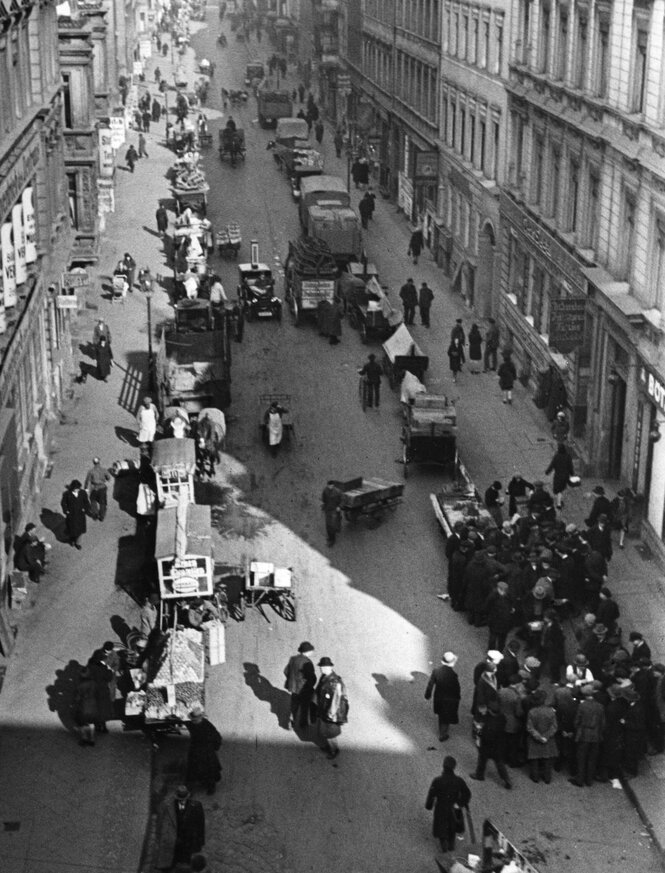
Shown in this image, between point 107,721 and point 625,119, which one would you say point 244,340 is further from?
point 107,721

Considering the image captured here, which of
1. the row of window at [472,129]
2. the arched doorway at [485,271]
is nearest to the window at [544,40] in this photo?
the row of window at [472,129]

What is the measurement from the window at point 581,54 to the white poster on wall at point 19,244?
1483 centimetres

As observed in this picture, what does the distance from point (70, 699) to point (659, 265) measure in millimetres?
15144

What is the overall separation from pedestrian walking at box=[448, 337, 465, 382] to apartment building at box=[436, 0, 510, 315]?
5.67 meters

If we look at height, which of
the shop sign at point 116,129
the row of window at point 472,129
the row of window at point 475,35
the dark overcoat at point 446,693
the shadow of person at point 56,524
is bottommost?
the shadow of person at point 56,524

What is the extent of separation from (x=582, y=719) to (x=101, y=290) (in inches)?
1404

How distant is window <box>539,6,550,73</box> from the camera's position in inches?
1699

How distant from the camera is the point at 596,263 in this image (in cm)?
3716

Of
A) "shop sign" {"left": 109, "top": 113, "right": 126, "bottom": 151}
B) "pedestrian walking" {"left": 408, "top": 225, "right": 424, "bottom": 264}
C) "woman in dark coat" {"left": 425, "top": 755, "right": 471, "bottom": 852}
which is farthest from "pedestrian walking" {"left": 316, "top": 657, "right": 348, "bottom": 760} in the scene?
"shop sign" {"left": 109, "top": 113, "right": 126, "bottom": 151}

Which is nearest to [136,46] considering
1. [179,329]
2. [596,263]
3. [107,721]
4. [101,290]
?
[101,290]

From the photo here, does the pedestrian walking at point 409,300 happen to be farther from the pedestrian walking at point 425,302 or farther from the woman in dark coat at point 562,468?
the woman in dark coat at point 562,468

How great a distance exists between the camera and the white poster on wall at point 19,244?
107 ft

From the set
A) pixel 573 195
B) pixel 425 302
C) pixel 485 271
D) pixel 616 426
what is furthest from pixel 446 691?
pixel 485 271

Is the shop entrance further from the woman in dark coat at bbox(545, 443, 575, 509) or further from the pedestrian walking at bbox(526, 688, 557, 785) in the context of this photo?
the pedestrian walking at bbox(526, 688, 557, 785)
